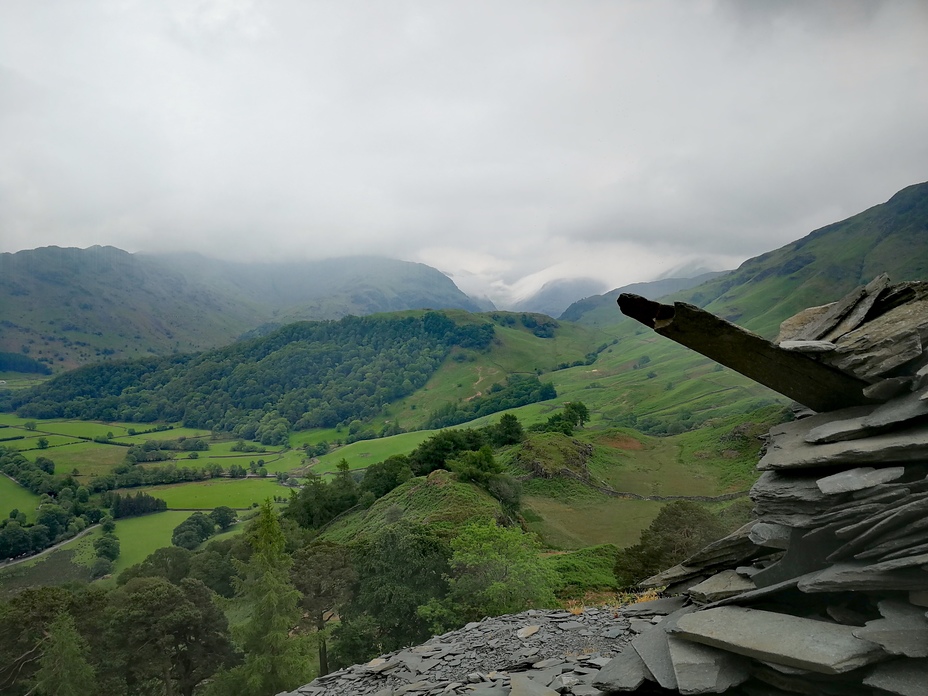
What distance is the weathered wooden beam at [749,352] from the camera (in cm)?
902

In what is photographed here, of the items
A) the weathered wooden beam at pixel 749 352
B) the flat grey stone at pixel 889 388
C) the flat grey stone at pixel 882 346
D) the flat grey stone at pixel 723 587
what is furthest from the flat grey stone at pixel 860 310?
the flat grey stone at pixel 723 587

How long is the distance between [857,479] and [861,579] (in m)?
1.55

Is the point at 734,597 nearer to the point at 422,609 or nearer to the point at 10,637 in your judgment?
the point at 422,609

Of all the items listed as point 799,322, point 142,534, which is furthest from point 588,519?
point 142,534

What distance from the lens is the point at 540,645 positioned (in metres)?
15.0

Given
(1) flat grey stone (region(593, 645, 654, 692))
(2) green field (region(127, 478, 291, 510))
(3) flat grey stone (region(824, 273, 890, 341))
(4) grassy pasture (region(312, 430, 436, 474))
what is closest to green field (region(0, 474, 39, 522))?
(2) green field (region(127, 478, 291, 510))

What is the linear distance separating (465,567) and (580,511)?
1870 inches

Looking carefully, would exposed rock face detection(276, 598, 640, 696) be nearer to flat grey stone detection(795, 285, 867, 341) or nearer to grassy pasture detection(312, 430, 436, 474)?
flat grey stone detection(795, 285, 867, 341)

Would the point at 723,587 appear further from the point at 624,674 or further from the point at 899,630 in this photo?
the point at 899,630

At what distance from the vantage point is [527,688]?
1113cm

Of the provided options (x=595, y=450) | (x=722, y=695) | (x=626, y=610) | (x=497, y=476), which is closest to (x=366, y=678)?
(x=626, y=610)

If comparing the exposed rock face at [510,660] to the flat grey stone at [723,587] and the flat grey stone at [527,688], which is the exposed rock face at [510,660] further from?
the flat grey stone at [723,587]

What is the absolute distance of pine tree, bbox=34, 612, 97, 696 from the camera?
2920 centimetres

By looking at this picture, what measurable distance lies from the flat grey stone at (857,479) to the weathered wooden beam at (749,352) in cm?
208
